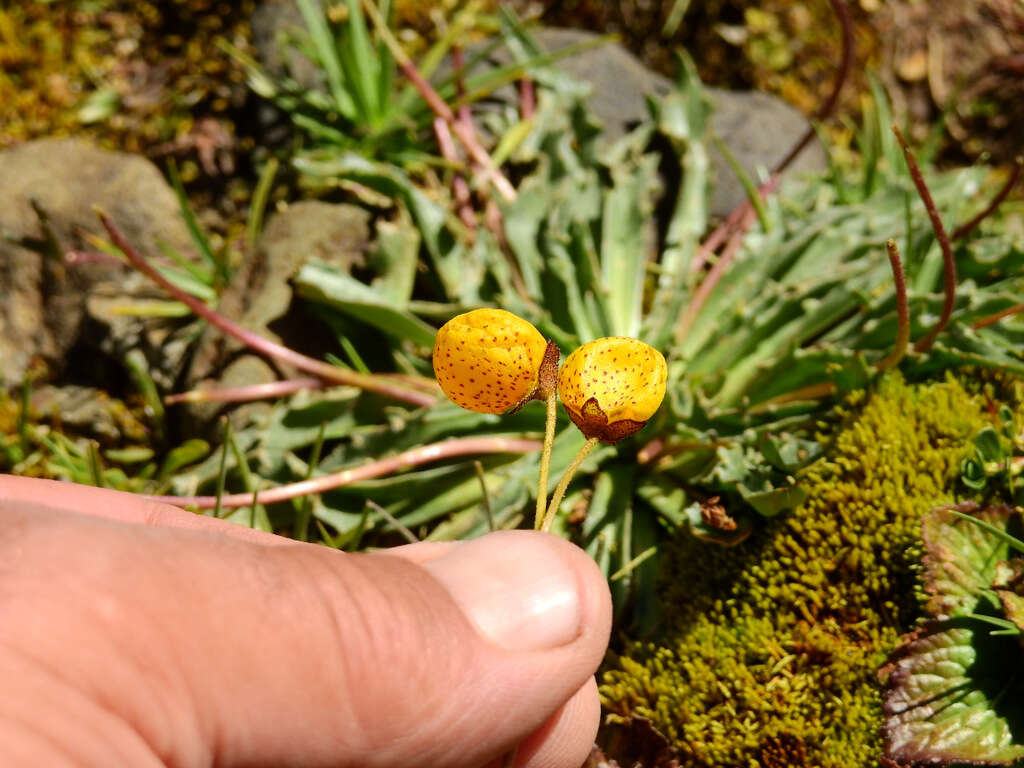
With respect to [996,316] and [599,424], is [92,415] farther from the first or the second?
[996,316]

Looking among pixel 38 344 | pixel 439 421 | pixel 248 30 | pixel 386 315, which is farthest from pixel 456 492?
pixel 248 30

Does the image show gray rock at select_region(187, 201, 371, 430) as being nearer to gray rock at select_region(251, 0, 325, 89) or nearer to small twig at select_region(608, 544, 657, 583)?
gray rock at select_region(251, 0, 325, 89)

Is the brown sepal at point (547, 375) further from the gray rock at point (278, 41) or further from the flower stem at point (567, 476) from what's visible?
the gray rock at point (278, 41)

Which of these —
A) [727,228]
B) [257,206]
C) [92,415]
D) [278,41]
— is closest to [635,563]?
[727,228]

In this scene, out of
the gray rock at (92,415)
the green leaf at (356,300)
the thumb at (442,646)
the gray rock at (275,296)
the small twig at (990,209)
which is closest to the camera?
the thumb at (442,646)

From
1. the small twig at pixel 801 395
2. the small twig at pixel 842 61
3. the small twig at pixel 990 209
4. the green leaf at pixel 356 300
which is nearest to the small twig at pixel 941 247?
the small twig at pixel 801 395

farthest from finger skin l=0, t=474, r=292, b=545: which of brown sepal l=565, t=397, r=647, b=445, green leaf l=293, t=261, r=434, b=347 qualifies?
green leaf l=293, t=261, r=434, b=347
